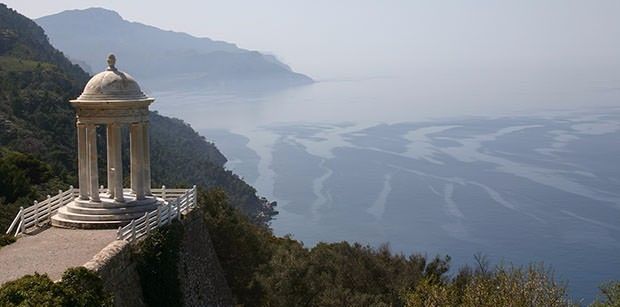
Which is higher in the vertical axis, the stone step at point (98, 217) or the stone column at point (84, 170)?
the stone column at point (84, 170)

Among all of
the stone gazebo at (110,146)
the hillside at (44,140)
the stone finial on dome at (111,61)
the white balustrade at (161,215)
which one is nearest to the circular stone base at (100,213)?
the stone gazebo at (110,146)

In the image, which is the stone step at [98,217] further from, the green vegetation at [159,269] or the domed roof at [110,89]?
the domed roof at [110,89]

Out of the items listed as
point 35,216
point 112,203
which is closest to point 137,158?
point 112,203

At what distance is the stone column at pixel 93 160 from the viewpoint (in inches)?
763

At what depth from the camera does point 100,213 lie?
61.6ft

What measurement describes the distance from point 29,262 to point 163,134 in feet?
418

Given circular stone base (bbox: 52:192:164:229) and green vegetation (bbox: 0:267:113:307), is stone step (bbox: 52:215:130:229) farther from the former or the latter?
green vegetation (bbox: 0:267:113:307)

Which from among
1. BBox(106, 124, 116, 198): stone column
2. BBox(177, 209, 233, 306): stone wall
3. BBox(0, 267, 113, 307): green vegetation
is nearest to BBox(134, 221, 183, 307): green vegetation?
BBox(177, 209, 233, 306): stone wall

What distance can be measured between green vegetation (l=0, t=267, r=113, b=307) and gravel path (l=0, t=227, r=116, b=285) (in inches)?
45.5

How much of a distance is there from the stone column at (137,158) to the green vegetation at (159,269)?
112 inches

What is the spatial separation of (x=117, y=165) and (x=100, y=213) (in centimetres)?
146

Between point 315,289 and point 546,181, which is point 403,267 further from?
point 546,181

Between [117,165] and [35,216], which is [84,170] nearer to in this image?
[117,165]

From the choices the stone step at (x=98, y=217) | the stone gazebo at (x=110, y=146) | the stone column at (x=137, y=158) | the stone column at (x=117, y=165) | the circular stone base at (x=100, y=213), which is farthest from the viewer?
the stone column at (x=137, y=158)
